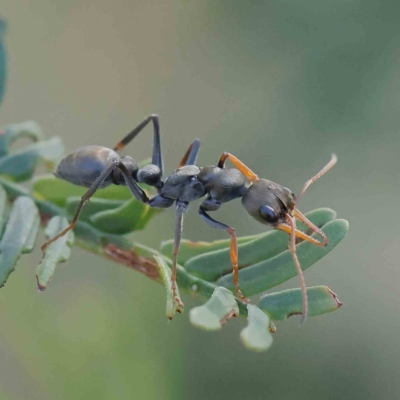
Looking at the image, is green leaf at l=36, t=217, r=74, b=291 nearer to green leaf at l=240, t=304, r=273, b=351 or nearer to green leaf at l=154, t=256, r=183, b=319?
green leaf at l=154, t=256, r=183, b=319

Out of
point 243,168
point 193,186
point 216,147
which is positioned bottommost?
point 216,147

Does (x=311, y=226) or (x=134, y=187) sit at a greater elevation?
(x=311, y=226)

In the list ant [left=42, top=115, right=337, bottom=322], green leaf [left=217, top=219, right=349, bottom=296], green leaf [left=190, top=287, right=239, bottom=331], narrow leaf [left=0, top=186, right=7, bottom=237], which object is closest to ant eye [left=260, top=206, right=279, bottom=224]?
ant [left=42, top=115, right=337, bottom=322]

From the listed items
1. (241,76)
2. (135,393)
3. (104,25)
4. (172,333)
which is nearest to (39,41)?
(104,25)

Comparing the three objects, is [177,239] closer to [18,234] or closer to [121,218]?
[121,218]

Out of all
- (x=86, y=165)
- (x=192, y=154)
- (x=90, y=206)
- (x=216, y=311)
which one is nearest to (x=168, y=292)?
(x=216, y=311)
